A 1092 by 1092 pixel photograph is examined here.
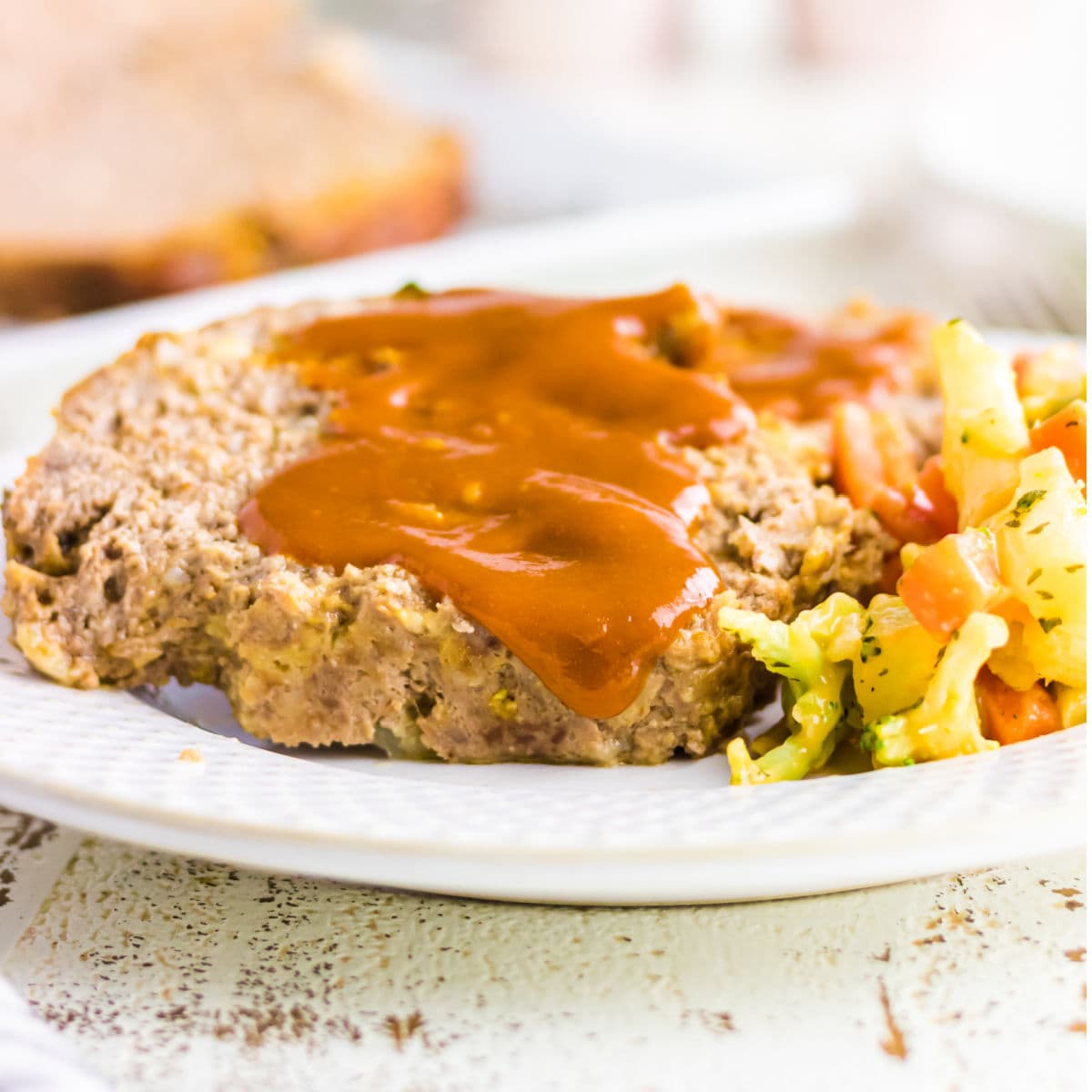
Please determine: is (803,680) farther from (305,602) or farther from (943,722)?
(305,602)

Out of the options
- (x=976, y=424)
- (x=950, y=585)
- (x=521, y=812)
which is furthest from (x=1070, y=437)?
(x=521, y=812)

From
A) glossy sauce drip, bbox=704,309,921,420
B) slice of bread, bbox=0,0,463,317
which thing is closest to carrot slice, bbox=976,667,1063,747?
glossy sauce drip, bbox=704,309,921,420

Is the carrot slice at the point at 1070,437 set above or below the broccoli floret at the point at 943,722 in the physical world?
above

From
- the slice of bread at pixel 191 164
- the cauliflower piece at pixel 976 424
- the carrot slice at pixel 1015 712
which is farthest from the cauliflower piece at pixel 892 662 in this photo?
the slice of bread at pixel 191 164

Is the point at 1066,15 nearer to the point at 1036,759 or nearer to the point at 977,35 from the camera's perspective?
the point at 977,35

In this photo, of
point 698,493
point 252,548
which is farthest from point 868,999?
point 252,548

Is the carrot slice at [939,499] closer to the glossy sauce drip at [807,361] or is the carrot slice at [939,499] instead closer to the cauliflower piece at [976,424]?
the cauliflower piece at [976,424]
